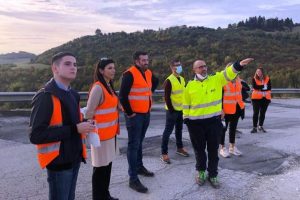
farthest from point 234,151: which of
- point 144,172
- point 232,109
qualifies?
point 144,172

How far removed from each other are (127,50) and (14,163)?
1676 inches

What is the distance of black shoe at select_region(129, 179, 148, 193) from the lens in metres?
5.71

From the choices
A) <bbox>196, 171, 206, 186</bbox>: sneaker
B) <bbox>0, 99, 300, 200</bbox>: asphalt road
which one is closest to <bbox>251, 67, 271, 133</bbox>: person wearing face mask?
<bbox>0, 99, 300, 200</bbox>: asphalt road

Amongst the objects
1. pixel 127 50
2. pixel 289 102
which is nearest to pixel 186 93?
pixel 289 102

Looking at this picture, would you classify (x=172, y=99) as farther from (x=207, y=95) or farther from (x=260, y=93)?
(x=260, y=93)

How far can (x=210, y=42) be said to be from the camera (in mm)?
53812

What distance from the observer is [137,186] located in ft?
18.9

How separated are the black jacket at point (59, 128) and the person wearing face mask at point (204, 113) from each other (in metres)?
2.81

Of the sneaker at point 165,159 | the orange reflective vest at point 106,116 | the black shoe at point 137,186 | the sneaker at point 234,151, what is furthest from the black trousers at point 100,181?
the sneaker at point 234,151

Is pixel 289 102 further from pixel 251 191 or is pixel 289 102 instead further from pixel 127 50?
pixel 127 50

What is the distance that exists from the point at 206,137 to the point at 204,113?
0.43m

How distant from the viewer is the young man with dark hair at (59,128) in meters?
3.48

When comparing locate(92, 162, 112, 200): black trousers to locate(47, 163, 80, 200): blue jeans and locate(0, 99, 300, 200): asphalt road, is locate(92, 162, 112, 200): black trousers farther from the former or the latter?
locate(47, 163, 80, 200): blue jeans

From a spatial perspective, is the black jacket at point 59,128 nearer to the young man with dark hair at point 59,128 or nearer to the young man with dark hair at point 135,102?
the young man with dark hair at point 59,128
